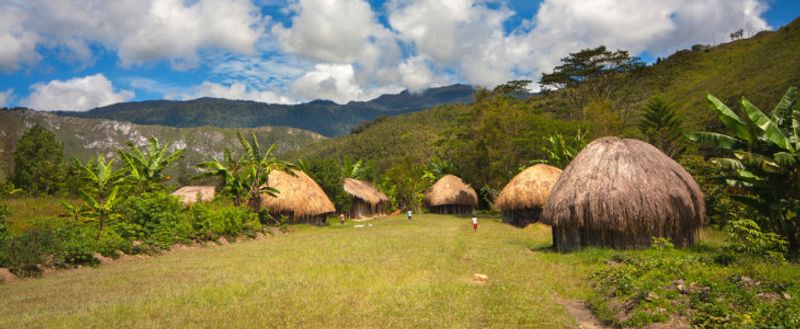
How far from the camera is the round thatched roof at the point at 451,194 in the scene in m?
44.2

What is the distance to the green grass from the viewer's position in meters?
7.92

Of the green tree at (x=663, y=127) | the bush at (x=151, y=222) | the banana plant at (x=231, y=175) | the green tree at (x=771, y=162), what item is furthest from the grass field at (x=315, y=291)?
the green tree at (x=663, y=127)

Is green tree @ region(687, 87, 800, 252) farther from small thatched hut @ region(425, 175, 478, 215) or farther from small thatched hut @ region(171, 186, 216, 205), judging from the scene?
small thatched hut @ region(171, 186, 216, 205)

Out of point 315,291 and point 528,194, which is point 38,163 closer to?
point 315,291

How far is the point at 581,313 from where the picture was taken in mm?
8688

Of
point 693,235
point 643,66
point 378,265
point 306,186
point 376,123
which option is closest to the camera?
point 378,265

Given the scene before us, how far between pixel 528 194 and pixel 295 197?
626 inches

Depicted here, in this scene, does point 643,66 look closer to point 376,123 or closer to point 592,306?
point 592,306

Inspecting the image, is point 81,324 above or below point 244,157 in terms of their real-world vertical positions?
below

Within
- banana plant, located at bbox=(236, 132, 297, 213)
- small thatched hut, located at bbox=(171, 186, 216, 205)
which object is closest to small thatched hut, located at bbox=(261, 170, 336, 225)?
banana plant, located at bbox=(236, 132, 297, 213)

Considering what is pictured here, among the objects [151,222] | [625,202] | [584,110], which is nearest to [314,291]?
[625,202]

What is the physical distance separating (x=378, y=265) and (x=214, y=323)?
20.1 feet

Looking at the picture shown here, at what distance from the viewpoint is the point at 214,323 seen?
7641 millimetres

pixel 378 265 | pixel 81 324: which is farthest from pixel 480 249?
pixel 81 324
